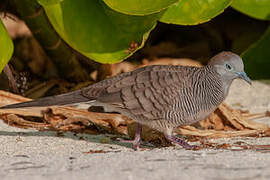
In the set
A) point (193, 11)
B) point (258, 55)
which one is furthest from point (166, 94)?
point (258, 55)

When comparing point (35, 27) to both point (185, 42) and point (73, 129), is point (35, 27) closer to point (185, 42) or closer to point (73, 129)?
point (73, 129)

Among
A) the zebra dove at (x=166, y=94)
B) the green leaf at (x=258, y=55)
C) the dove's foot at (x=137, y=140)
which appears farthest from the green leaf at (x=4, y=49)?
the green leaf at (x=258, y=55)

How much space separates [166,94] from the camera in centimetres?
362

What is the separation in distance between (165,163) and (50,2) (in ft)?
5.17

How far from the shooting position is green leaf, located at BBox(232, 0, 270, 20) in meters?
4.86

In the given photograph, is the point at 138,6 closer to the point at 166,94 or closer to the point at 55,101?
the point at 166,94

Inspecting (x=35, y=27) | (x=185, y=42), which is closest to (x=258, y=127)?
(x=35, y=27)

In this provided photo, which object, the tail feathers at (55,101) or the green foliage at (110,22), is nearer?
the tail feathers at (55,101)

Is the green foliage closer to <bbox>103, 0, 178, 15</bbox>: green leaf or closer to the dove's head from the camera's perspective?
<bbox>103, 0, 178, 15</bbox>: green leaf

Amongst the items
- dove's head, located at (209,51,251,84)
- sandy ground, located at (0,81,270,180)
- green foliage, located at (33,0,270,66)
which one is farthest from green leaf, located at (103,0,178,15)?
sandy ground, located at (0,81,270,180)

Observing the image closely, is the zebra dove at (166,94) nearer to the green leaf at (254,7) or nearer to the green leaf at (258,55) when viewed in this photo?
the green leaf at (254,7)

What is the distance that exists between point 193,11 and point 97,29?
28.3 inches

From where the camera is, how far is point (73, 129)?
14.2ft

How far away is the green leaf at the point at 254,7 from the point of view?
4863mm
